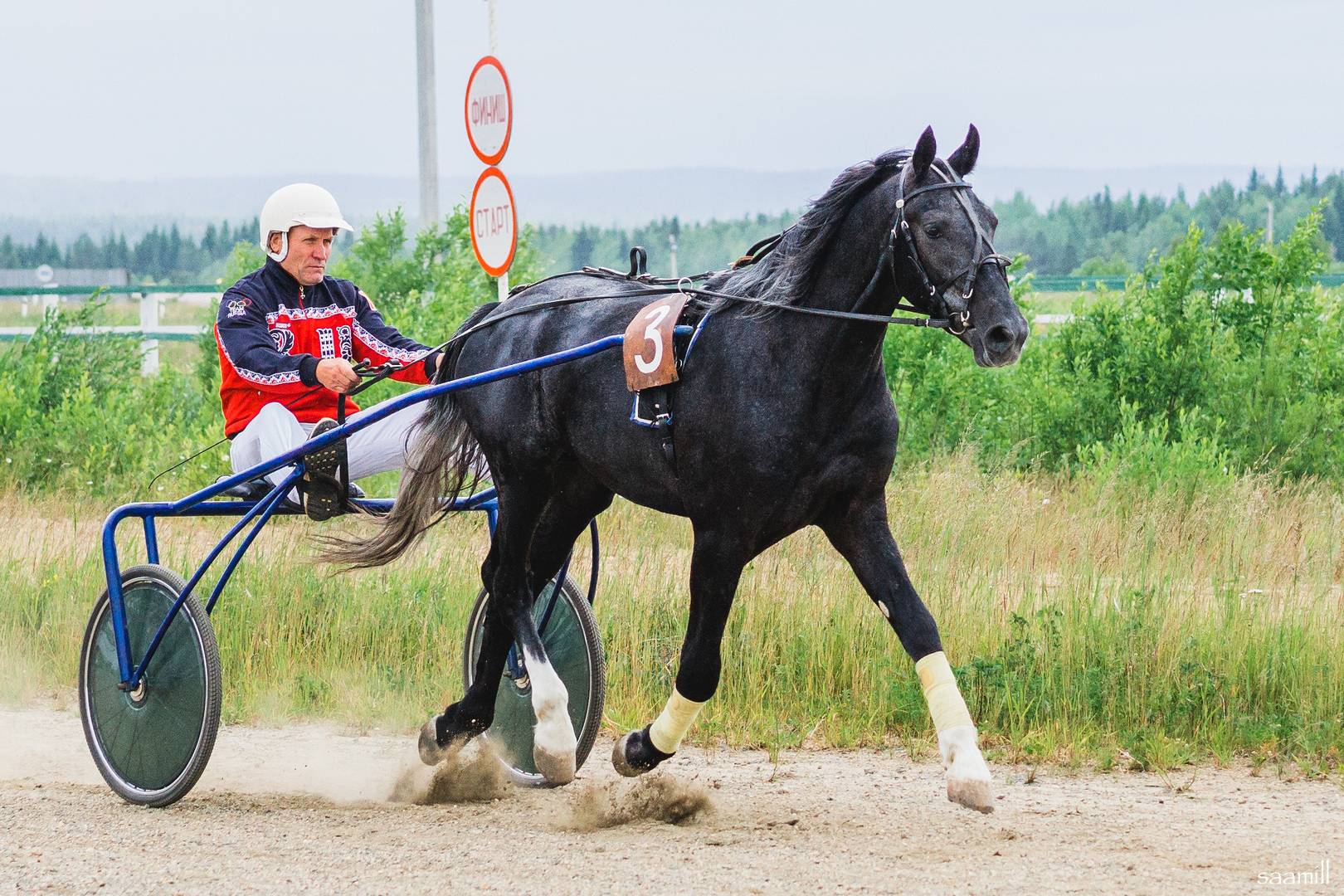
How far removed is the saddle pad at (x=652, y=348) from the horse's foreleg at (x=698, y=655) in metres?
0.43

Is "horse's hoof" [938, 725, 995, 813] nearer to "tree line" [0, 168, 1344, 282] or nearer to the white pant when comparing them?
the white pant

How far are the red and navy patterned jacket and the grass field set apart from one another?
60 cm

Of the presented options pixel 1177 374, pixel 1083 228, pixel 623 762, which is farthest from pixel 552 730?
pixel 1083 228

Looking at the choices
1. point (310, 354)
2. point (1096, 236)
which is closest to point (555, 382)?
point (310, 354)

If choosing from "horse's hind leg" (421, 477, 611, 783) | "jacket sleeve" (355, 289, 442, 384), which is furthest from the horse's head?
"jacket sleeve" (355, 289, 442, 384)

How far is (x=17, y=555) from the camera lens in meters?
8.13

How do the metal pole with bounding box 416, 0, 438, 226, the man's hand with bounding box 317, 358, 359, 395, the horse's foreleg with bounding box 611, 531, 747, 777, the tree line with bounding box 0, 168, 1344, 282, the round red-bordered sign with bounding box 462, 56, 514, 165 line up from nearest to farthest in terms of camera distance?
the horse's foreleg with bounding box 611, 531, 747, 777
the man's hand with bounding box 317, 358, 359, 395
the round red-bordered sign with bounding box 462, 56, 514, 165
the metal pole with bounding box 416, 0, 438, 226
the tree line with bounding box 0, 168, 1344, 282

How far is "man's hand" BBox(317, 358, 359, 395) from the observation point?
4.86m

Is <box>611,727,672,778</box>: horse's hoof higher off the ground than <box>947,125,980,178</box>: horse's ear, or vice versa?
<box>947,125,980,178</box>: horse's ear

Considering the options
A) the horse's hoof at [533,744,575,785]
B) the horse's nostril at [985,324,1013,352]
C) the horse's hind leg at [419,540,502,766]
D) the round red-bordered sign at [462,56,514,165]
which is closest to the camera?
the horse's nostril at [985,324,1013,352]

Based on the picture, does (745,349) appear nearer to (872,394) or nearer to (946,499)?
(872,394)

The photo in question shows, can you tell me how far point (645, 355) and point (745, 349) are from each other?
0.29 m

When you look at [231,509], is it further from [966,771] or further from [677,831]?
[966,771]

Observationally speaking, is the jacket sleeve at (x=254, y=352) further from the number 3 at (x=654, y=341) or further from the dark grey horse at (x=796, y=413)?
the number 3 at (x=654, y=341)
